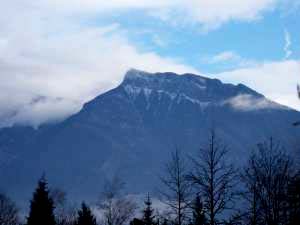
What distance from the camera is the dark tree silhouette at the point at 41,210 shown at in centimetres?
4500

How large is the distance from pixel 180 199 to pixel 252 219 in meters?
4.66

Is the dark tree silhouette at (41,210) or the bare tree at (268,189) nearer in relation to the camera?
the bare tree at (268,189)

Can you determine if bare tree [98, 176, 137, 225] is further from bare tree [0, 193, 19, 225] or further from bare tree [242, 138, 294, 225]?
bare tree [242, 138, 294, 225]

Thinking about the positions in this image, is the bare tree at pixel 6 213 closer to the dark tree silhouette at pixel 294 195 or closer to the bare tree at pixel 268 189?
the bare tree at pixel 268 189

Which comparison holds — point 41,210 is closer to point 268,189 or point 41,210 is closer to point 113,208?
point 268,189

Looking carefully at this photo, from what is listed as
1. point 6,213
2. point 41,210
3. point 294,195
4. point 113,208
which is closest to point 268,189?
point 294,195

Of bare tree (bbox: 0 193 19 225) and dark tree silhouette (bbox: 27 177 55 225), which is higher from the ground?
bare tree (bbox: 0 193 19 225)

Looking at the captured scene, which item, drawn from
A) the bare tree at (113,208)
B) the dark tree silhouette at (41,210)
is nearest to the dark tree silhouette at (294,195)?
the dark tree silhouette at (41,210)

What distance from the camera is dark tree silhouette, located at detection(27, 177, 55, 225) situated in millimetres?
45000

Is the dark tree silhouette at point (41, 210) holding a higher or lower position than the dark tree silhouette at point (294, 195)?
higher

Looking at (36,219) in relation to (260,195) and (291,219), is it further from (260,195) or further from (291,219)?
(291,219)

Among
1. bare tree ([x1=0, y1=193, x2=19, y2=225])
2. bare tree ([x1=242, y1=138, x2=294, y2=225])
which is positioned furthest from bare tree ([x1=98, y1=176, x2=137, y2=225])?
bare tree ([x1=242, y1=138, x2=294, y2=225])

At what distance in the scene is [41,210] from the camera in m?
45.4

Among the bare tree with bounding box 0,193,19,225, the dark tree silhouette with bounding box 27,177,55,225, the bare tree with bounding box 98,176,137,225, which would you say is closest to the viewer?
the dark tree silhouette with bounding box 27,177,55,225
